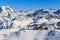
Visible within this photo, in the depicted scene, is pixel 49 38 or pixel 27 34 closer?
pixel 49 38

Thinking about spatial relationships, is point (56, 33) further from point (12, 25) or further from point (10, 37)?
point (12, 25)

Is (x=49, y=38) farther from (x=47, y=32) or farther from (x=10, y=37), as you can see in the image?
(x=10, y=37)

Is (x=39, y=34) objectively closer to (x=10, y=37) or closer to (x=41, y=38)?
(x=41, y=38)

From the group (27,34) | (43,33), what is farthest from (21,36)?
(43,33)

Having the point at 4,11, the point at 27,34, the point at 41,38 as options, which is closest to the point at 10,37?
the point at 27,34

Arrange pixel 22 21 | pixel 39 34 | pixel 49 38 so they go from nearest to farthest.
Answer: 1. pixel 49 38
2. pixel 39 34
3. pixel 22 21

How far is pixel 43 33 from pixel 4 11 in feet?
389

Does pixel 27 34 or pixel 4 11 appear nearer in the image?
pixel 27 34

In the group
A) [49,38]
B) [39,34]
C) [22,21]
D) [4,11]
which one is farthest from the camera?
[4,11]

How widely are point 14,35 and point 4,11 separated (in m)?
117

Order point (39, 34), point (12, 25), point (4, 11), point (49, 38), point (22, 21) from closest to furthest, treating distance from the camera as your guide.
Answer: point (49, 38) → point (39, 34) → point (12, 25) → point (22, 21) → point (4, 11)

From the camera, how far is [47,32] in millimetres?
40062

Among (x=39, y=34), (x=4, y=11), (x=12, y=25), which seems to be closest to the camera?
(x=39, y=34)

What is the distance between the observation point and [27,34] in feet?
134
